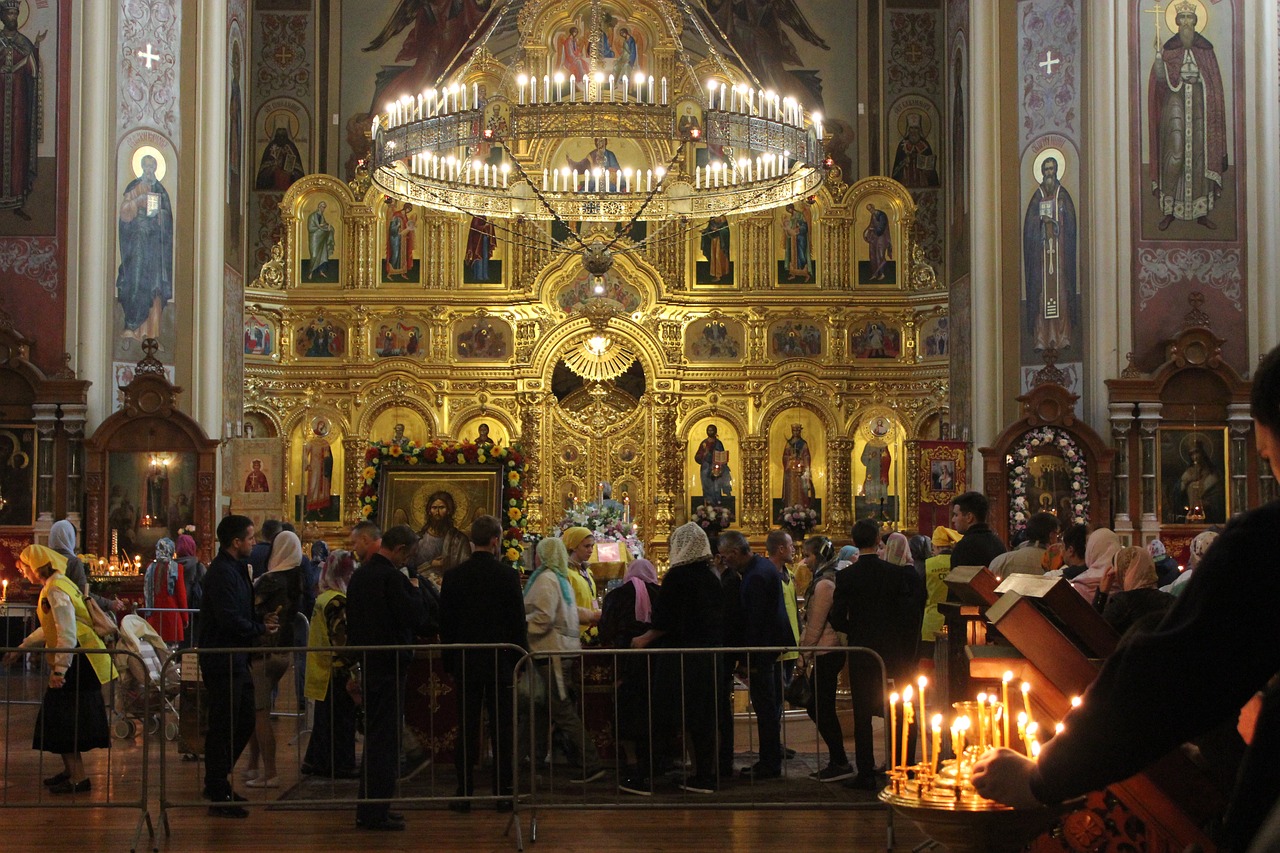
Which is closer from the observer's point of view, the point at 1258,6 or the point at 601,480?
the point at 1258,6

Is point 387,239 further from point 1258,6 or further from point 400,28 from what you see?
point 1258,6

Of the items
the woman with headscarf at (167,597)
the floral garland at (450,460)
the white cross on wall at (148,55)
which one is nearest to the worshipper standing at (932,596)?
the floral garland at (450,460)

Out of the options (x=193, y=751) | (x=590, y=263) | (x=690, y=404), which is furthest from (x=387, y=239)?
(x=193, y=751)

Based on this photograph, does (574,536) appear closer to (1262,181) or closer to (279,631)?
(279,631)

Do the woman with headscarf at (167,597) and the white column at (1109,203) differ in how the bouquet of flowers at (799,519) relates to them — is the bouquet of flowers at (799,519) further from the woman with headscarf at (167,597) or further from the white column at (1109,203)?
the woman with headscarf at (167,597)

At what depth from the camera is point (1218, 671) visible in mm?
2236

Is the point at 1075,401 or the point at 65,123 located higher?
the point at 65,123

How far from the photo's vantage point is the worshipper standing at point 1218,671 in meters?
2.22

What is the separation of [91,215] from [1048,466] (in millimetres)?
10746

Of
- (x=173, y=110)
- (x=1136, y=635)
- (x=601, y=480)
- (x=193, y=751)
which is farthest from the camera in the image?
(x=601, y=480)

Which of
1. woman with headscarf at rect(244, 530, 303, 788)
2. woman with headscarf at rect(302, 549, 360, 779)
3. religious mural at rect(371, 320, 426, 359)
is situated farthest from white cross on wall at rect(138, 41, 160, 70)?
woman with headscarf at rect(302, 549, 360, 779)

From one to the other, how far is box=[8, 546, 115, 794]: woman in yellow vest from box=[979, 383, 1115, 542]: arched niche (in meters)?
10.6

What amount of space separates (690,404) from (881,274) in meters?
3.56

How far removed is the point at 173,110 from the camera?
58.1 ft
